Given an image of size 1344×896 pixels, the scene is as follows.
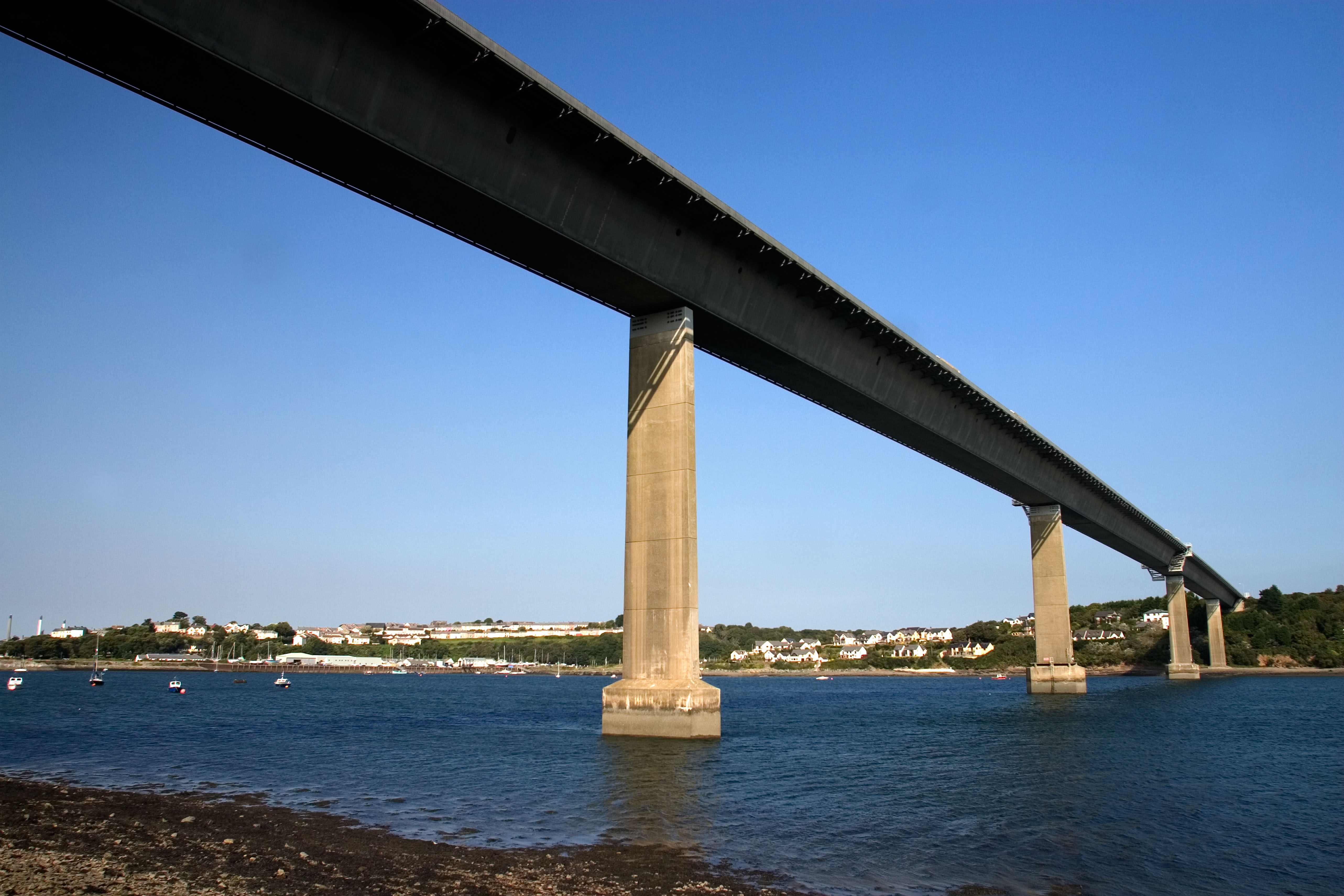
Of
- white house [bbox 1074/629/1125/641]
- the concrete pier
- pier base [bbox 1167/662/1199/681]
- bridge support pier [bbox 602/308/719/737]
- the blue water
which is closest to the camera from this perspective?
the blue water

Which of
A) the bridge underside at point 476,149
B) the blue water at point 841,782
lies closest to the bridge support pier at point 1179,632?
the blue water at point 841,782

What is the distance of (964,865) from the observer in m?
16.0

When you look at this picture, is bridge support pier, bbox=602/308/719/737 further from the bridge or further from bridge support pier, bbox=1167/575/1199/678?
bridge support pier, bbox=1167/575/1199/678

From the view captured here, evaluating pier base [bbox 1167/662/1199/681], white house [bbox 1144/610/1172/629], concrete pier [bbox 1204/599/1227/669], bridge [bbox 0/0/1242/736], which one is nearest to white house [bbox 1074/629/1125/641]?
white house [bbox 1144/610/1172/629]

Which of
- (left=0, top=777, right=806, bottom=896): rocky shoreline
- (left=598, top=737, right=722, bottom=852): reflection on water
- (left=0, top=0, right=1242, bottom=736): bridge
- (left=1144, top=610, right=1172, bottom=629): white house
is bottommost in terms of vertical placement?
(left=598, top=737, right=722, bottom=852): reflection on water

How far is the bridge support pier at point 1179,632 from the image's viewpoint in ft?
394

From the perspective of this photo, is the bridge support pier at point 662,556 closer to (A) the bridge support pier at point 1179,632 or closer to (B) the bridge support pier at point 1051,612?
A: (B) the bridge support pier at point 1051,612

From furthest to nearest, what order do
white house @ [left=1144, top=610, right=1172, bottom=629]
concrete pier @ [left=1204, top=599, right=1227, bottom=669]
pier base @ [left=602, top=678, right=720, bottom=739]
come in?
white house @ [left=1144, top=610, right=1172, bottom=629] → concrete pier @ [left=1204, top=599, right=1227, bottom=669] → pier base @ [left=602, top=678, right=720, bottom=739]

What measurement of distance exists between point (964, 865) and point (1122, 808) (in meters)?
9.06

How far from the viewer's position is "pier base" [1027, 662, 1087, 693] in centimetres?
7994

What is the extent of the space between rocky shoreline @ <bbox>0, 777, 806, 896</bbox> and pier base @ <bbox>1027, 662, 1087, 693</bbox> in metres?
72.7

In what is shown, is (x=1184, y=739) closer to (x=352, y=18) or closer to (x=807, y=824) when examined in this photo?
(x=807, y=824)

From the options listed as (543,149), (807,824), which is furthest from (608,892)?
(543,149)

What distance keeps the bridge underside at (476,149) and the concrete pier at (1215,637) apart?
122861 mm
